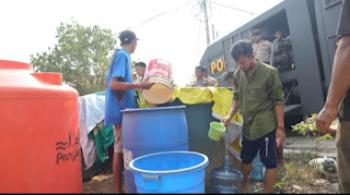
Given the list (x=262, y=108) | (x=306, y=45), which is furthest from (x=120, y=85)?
(x=306, y=45)

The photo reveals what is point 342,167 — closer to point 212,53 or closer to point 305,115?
point 305,115

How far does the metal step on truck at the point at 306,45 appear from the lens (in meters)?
5.37

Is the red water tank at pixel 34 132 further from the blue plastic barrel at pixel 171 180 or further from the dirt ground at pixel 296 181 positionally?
the blue plastic barrel at pixel 171 180

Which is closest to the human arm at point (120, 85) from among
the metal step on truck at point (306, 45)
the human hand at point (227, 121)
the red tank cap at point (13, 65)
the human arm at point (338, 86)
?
the red tank cap at point (13, 65)

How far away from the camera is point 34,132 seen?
2979mm

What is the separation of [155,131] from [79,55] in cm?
1922

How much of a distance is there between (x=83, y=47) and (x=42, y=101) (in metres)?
19.3

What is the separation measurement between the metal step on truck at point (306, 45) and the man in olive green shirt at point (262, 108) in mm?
2264

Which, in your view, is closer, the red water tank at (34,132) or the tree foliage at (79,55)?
the red water tank at (34,132)

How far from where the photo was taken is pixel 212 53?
9.42m

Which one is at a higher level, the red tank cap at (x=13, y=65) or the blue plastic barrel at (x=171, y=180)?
the red tank cap at (x=13, y=65)

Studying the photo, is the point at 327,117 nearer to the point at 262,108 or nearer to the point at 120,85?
the point at 262,108

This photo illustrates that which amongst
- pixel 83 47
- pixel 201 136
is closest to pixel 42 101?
pixel 201 136

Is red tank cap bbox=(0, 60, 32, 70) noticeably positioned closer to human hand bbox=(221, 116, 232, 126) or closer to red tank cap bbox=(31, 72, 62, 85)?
red tank cap bbox=(31, 72, 62, 85)
